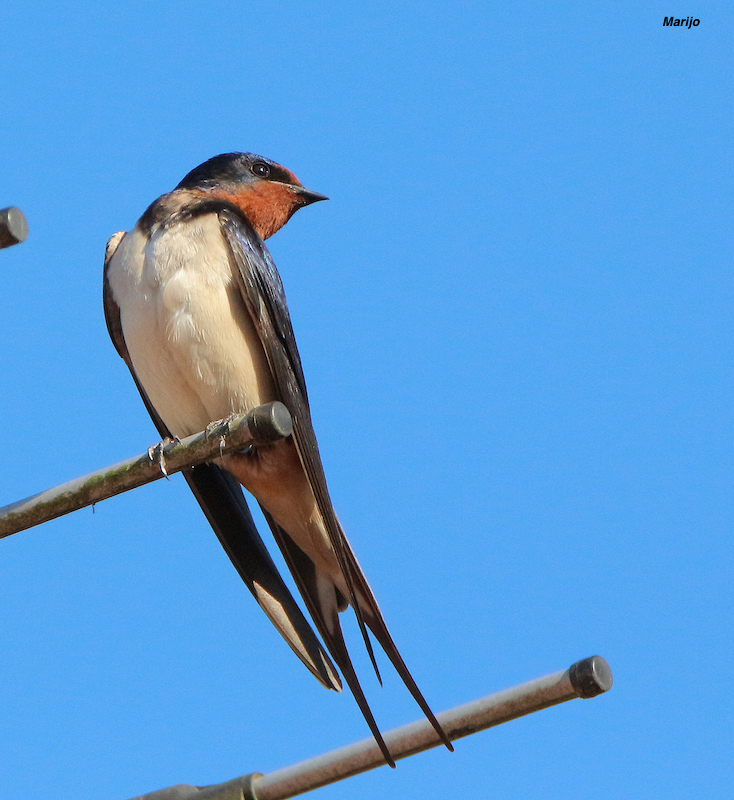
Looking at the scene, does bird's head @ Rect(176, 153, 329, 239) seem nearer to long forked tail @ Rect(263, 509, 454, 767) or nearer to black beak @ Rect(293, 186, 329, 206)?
black beak @ Rect(293, 186, 329, 206)

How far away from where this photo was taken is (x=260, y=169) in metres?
5.96

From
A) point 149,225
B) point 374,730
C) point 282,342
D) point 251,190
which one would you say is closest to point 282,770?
point 374,730

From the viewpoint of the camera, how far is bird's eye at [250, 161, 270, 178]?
5945 millimetres

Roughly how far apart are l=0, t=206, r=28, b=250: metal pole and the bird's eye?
2925 millimetres

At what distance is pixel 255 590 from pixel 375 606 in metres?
0.65

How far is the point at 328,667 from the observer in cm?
442

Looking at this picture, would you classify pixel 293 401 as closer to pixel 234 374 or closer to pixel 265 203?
pixel 234 374

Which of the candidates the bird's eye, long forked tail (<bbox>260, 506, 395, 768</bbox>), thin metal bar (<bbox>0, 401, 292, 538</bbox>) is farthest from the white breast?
thin metal bar (<bbox>0, 401, 292, 538</bbox>)

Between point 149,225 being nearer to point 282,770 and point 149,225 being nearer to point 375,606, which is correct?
point 375,606

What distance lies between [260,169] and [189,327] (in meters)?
1.53

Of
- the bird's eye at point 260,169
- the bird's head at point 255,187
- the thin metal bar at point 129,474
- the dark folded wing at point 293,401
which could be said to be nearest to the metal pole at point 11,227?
the thin metal bar at point 129,474

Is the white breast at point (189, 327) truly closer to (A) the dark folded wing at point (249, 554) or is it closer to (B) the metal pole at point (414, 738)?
(A) the dark folded wing at point (249, 554)

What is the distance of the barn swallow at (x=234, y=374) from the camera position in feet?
15.4

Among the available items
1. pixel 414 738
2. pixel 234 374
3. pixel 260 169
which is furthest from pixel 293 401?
pixel 414 738
